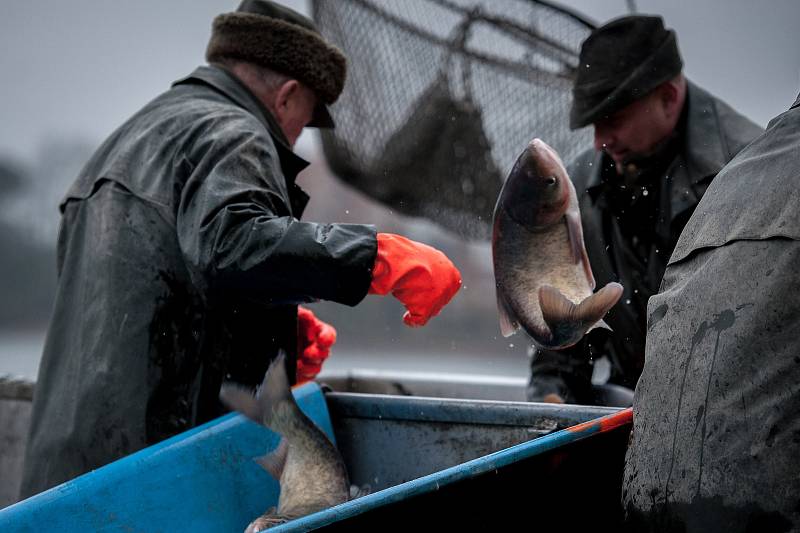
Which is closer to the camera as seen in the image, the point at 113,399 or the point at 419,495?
the point at 419,495

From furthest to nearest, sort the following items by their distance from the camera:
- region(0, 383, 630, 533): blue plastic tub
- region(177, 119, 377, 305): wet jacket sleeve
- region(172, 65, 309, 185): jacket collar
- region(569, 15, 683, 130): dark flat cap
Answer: region(569, 15, 683, 130): dark flat cap
region(172, 65, 309, 185): jacket collar
region(177, 119, 377, 305): wet jacket sleeve
region(0, 383, 630, 533): blue plastic tub

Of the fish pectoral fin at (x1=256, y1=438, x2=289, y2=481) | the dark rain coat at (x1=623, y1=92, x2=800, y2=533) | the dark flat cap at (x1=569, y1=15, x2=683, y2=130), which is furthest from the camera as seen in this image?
the dark flat cap at (x1=569, y1=15, x2=683, y2=130)

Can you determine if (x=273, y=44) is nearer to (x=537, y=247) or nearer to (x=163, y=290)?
(x=163, y=290)

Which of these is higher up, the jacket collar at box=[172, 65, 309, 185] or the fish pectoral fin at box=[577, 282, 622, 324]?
the jacket collar at box=[172, 65, 309, 185]

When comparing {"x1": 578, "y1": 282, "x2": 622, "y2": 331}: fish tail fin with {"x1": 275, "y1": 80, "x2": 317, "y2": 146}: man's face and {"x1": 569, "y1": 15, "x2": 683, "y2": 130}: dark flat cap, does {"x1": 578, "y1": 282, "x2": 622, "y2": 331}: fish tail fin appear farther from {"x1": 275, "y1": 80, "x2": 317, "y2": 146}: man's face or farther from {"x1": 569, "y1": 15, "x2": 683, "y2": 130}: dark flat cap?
{"x1": 569, "y1": 15, "x2": 683, "y2": 130}: dark flat cap

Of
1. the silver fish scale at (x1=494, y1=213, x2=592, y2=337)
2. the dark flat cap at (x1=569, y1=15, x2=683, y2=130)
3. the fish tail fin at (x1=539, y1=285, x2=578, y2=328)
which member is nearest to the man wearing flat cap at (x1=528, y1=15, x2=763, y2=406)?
the dark flat cap at (x1=569, y1=15, x2=683, y2=130)

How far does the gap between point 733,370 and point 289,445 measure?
4.64 feet

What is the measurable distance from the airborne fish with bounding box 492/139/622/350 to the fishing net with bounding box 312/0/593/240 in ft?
7.05

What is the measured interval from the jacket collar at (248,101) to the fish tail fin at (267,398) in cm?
88

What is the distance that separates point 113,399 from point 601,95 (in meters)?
2.29

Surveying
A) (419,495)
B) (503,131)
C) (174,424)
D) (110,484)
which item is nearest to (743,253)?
(419,495)

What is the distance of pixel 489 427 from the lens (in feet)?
9.04

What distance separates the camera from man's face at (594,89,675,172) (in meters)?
3.74

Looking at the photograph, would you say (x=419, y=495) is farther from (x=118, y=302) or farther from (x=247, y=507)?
(x=118, y=302)
